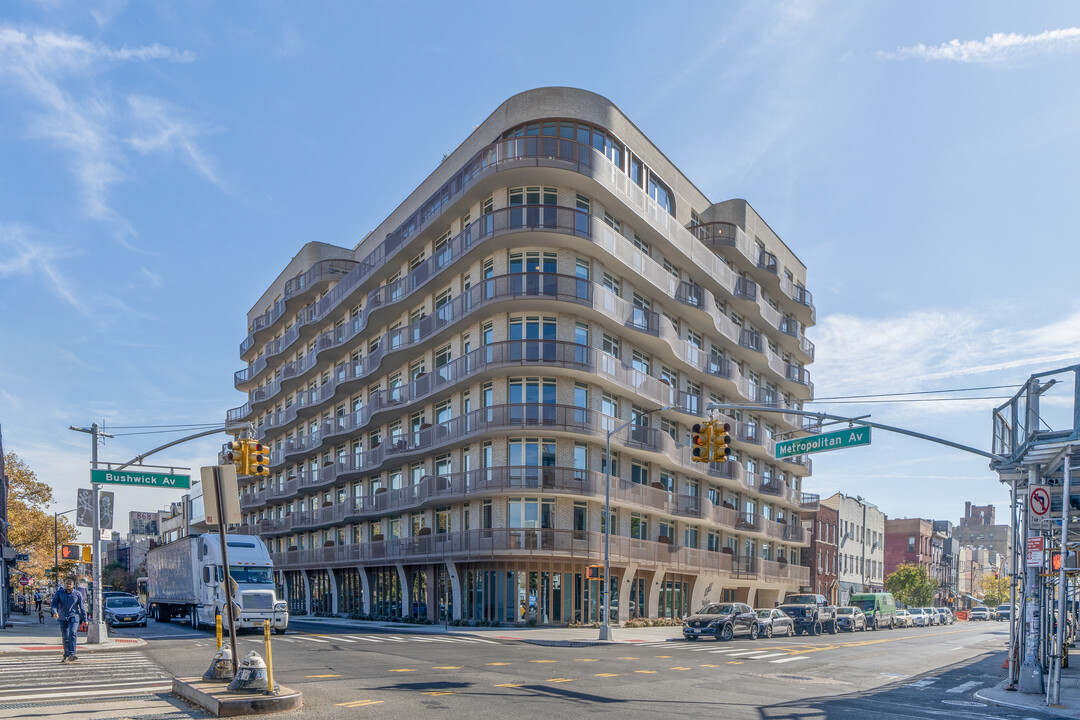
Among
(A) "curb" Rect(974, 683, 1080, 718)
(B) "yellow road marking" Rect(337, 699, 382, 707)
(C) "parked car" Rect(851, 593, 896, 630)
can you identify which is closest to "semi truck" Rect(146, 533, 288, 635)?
(B) "yellow road marking" Rect(337, 699, 382, 707)

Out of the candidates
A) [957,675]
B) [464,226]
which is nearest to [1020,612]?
[957,675]

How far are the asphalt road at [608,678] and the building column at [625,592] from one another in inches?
444

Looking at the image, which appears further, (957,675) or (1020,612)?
(957,675)

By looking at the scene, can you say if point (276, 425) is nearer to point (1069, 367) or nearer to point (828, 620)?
point (828, 620)

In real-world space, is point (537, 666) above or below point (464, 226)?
below

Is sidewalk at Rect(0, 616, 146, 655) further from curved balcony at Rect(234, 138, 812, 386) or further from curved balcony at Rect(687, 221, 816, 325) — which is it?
curved balcony at Rect(687, 221, 816, 325)

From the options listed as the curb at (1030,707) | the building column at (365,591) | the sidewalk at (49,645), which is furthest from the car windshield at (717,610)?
the building column at (365,591)

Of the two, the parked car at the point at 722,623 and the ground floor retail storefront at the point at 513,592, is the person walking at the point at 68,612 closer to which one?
the ground floor retail storefront at the point at 513,592

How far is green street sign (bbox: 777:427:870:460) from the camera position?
21.4 m

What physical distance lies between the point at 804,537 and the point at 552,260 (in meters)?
34.6

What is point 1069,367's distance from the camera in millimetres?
16656

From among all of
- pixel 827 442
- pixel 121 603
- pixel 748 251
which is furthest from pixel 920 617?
pixel 121 603

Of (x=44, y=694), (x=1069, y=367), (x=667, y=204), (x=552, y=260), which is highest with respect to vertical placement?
(x=667, y=204)

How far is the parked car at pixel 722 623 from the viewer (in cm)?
3422
